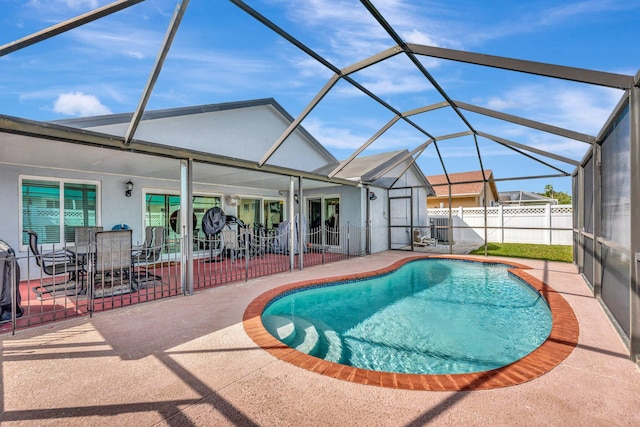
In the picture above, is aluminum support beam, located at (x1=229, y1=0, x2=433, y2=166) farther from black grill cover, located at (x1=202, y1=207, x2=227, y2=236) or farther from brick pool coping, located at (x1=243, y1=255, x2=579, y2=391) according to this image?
black grill cover, located at (x1=202, y1=207, x2=227, y2=236)

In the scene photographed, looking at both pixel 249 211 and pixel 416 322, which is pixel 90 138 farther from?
pixel 249 211

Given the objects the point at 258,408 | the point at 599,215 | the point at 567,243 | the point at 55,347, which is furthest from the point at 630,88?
the point at 567,243

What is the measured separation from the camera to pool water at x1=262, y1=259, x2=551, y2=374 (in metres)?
3.99

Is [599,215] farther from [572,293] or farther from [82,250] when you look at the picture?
[82,250]

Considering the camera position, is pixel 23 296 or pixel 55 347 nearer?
pixel 55 347

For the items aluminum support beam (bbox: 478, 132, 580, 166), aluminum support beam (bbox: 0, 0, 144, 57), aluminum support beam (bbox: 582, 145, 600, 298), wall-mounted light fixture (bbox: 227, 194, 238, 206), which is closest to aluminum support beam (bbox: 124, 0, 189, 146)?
aluminum support beam (bbox: 0, 0, 144, 57)

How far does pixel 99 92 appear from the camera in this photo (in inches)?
291

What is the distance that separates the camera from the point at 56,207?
7617 millimetres

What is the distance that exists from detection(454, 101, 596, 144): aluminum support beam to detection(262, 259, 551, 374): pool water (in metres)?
3.09

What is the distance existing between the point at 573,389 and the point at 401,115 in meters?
6.59

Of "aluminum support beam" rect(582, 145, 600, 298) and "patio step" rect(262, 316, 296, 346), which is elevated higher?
"aluminum support beam" rect(582, 145, 600, 298)

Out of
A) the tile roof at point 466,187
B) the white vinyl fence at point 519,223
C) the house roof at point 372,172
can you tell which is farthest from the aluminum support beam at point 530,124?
the tile roof at point 466,187

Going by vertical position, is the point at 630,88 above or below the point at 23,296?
above

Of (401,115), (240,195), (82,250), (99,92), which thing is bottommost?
(82,250)
